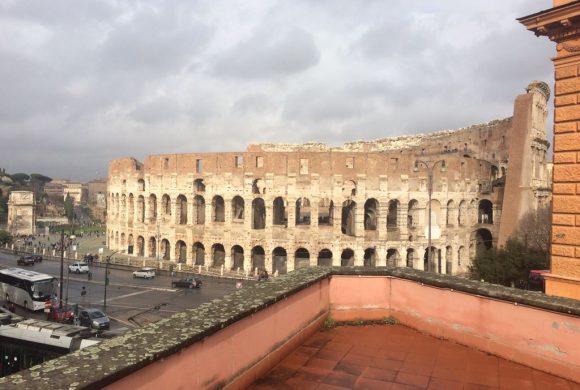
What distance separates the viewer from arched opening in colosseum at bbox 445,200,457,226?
36.8 meters

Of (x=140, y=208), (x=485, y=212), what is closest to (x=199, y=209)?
(x=140, y=208)

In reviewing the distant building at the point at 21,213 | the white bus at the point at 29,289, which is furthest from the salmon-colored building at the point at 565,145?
the distant building at the point at 21,213

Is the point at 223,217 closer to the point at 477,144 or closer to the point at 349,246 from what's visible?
the point at 349,246

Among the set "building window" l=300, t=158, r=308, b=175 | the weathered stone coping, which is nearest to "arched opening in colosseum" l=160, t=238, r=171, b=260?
"building window" l=300, t=158, r=308, b=175

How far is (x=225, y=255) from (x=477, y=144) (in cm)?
2968

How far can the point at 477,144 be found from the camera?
1786 inches

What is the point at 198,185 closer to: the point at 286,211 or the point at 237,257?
the point at 237,257

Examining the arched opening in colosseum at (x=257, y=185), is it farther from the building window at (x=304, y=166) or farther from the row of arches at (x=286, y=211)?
the building window at (x=304, y=166)

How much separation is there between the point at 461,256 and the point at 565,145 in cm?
3314

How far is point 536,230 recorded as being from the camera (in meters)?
28.1

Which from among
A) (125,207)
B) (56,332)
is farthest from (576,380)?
(125,207)

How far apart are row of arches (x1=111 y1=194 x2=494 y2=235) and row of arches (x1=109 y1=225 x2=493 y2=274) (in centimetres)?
206

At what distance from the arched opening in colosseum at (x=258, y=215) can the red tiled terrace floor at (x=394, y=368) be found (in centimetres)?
3157

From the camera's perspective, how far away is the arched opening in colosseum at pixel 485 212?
39938 millimetres
